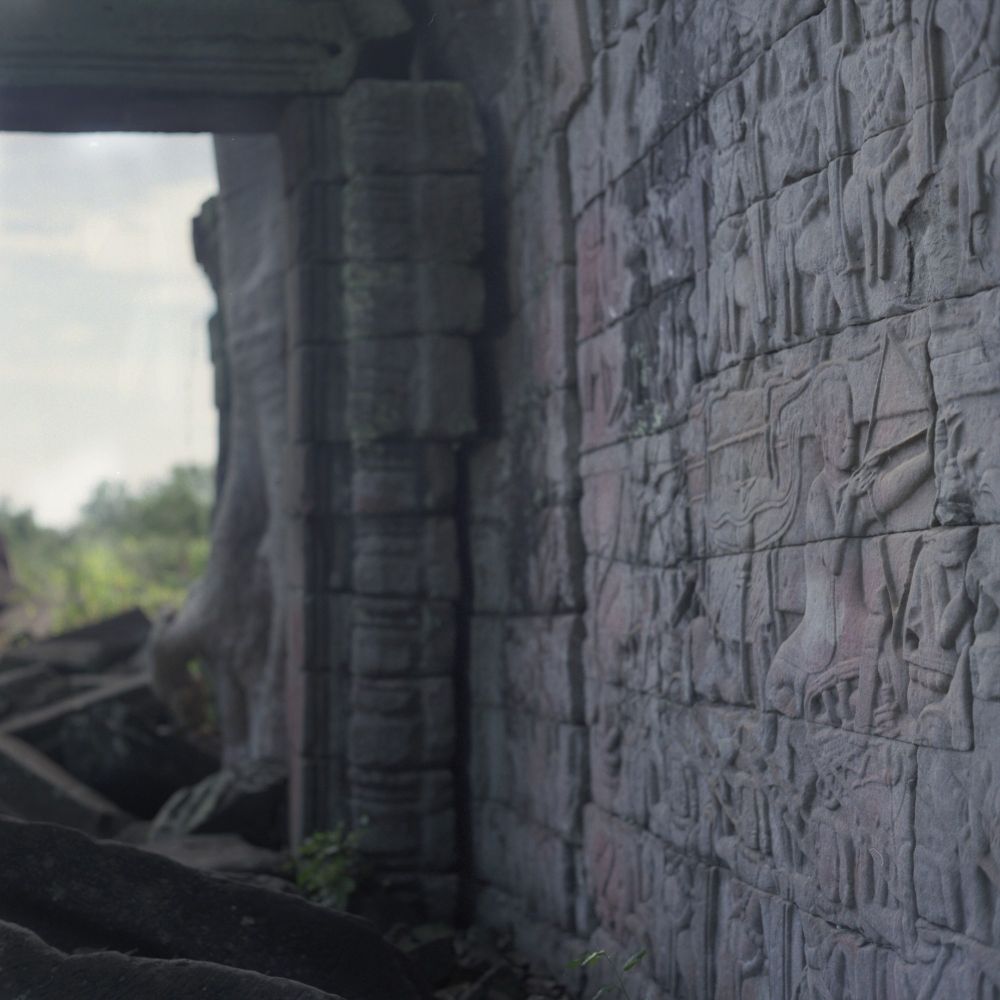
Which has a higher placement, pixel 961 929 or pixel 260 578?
pixel 260 578

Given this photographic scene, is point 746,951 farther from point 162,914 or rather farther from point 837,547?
point 162,914

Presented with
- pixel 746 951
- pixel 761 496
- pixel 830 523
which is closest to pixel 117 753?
pixel 746 951

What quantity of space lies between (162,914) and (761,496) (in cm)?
194

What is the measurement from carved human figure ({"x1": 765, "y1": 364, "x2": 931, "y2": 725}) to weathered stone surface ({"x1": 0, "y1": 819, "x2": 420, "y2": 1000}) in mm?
1506

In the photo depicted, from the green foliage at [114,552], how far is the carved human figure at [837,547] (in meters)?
8.09

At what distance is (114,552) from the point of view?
17812 millimetres

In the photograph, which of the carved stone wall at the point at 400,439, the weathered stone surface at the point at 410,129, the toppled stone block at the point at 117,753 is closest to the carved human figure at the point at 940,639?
the carved stone wall at the point at 400,439

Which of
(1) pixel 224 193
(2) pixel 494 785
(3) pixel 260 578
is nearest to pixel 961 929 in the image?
(2) pixel 494 785

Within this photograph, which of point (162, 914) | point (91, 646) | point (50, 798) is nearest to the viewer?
point (162, 914)

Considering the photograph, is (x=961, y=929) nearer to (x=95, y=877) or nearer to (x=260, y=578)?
(x=95, y=877)

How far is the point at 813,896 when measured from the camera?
2977mm

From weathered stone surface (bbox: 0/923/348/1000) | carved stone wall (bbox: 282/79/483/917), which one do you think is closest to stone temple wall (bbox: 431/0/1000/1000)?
carved stone wall (bbox: 282/79/483/917)

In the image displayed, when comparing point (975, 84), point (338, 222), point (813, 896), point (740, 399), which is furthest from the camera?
point (338, 222)

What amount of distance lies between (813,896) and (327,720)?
325 centimetres
